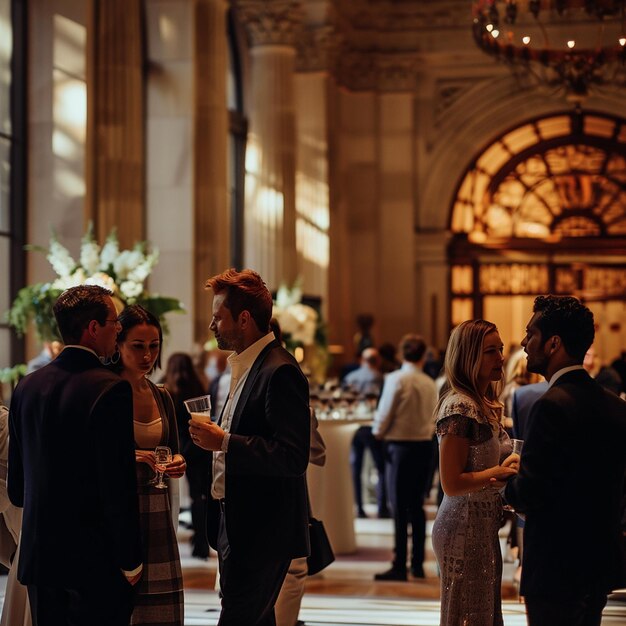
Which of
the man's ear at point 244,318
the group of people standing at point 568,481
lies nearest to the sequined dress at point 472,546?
the group of people standing at point 568,481

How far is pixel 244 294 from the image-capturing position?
185 inches

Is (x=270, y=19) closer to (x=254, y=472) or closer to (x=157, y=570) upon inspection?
(x=157, y=570)

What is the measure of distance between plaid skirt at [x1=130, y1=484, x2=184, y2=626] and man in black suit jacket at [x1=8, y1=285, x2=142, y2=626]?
1.86 ft

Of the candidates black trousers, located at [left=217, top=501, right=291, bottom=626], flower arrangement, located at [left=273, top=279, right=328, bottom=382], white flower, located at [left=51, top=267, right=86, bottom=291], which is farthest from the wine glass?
flower arrangement, located at [left=273, top=279, right=328, bottom=382]

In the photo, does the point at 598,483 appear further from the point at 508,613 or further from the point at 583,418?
the point at 508,613

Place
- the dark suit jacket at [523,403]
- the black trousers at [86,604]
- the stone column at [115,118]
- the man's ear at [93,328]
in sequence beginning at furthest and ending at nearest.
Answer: the stone column at [115,118] → the dark suit jacket at [523,403] → the man's ear at [93,328] → the black trousers at [86,604]

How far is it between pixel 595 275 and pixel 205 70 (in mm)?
10231

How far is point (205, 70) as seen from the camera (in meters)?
13.5

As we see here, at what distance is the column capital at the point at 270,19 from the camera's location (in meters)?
17.4

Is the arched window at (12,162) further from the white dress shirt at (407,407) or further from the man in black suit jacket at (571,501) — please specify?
the man in black suit jacket at (571,501)

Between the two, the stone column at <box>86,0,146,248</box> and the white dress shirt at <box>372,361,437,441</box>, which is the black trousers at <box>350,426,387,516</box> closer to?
the white dress shirt at <box>372,361,437,441</box>

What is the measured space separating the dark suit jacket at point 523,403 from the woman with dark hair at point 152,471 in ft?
8.76

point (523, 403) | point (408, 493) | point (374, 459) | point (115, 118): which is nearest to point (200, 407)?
point (523, 403)

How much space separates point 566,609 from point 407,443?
18.3ft
